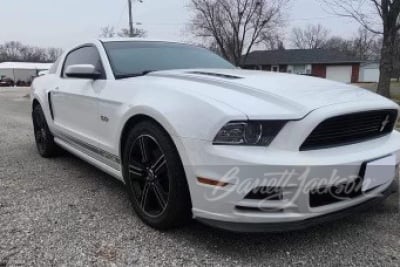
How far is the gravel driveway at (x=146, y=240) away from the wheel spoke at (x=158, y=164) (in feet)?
1.52

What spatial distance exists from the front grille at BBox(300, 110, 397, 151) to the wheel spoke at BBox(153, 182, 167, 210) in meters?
1.00

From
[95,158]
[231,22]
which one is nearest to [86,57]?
[95,158]

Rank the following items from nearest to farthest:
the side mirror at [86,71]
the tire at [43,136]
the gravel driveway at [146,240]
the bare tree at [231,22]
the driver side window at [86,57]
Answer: the gravel driveway at [146,240], the side mirror at [86,71], the driver side window at [86,57], the tire at [43,136], the bare tree at [231,22]

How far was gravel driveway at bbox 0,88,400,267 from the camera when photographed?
2.48 m

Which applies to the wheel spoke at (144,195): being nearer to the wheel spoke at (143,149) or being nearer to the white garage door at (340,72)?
the wheel spoke at (143,149)

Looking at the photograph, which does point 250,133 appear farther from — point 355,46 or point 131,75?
point 355,46

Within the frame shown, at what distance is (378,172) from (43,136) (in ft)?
13.7

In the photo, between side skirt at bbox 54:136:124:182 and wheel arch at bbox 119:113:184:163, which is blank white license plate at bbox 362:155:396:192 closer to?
wheel arch at bbox 119:113:184:163

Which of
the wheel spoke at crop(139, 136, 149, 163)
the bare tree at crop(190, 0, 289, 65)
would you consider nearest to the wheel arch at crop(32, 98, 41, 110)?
the wheel spoke at crop(139, 136, 149, 163)

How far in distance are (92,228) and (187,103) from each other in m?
1.22

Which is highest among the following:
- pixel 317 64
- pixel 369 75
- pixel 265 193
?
pixel 265 193

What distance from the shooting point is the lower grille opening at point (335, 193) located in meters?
2.34

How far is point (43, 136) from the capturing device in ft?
17.1

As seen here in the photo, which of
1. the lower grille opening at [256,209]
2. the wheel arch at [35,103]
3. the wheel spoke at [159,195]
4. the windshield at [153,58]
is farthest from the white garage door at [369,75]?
the lower grille opening at [256,209]
